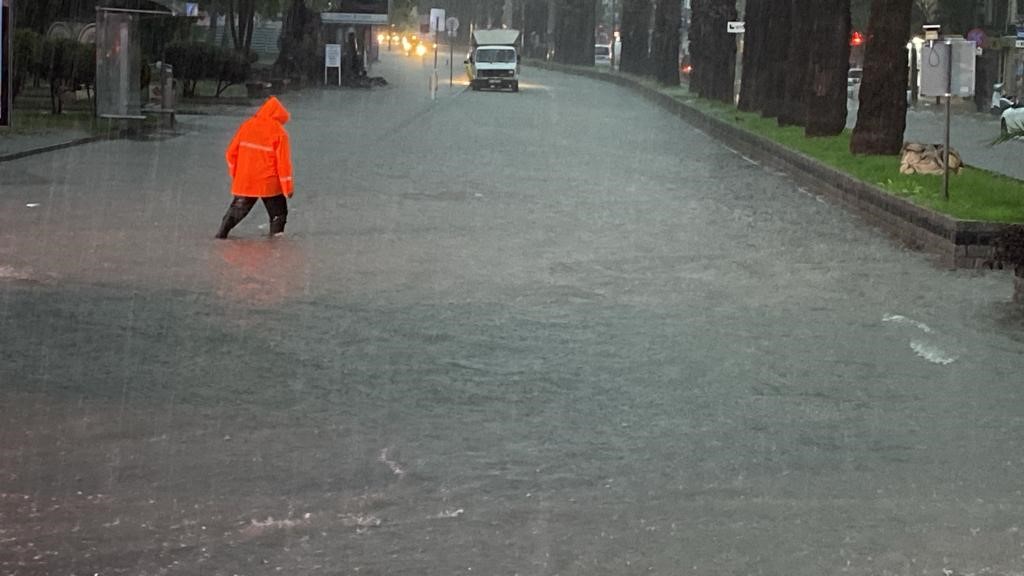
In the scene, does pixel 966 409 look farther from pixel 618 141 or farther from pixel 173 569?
pixel 618 141

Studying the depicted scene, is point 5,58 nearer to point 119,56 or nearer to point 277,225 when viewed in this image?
point 277,225

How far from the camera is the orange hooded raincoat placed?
1731 centimetres

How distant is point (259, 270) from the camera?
15.1 meters

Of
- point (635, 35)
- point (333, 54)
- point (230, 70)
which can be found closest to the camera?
point (230, 70)

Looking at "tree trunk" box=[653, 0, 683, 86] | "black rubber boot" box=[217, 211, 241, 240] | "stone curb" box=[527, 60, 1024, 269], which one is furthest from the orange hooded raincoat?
"tree trunk" box=[653, 0, 683, 86]

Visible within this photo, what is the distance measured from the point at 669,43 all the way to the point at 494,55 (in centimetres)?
727

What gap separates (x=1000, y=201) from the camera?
802 inches

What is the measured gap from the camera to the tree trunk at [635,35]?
301ft

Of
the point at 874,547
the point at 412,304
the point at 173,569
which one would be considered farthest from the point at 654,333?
the point at 173,569

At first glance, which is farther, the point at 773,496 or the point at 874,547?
the point at 773,496

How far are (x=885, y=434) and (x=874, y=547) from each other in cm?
229

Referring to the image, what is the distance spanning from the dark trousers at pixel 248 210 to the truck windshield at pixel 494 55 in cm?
5717

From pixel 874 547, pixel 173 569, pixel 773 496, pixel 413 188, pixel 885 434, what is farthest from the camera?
pixel 413 188

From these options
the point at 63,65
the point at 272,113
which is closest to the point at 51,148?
the point at 63,65
